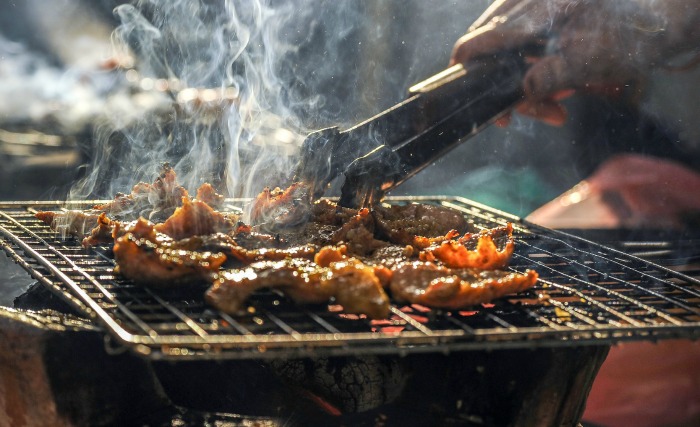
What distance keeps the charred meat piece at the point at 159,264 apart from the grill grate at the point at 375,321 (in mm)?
65

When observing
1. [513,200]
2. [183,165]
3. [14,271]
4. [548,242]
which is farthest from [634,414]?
[513,200]

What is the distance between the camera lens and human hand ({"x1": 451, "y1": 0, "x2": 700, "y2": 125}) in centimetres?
502

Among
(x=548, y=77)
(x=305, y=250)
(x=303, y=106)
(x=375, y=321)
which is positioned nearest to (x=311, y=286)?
(x=375, y=321)

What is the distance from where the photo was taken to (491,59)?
483cm

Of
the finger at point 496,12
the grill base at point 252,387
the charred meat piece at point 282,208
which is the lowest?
the grill base at point 252,387

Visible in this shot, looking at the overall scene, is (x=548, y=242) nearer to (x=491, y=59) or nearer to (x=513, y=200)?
(x=491, y=59)

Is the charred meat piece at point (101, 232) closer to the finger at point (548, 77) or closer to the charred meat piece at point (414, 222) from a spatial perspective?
the charred meat piece at point (414, 222)

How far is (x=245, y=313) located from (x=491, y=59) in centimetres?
294

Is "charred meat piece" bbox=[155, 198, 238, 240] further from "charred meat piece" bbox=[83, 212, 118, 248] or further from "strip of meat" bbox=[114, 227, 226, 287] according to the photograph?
"strip of meat" bbox=[114, 227, 226, 287]

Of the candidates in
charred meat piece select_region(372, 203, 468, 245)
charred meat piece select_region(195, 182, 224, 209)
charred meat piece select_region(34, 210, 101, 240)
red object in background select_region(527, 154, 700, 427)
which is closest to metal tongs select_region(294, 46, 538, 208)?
charred meat piece select_region(372, 203, 468, 245)

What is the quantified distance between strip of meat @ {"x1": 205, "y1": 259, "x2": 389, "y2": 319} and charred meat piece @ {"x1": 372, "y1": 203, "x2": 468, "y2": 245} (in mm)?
1010

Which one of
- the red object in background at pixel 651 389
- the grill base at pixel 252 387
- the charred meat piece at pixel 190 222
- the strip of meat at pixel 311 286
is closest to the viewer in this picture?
the strip of meat at pixel 311 286

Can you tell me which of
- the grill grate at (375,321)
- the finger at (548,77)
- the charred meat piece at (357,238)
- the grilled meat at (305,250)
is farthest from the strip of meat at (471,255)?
the finger at (548,77)

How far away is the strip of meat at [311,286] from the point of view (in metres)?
2.81
